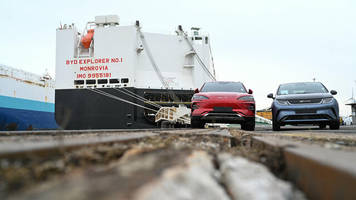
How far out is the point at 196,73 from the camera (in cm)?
2155

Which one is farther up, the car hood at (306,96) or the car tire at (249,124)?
the car hood at (306,96)

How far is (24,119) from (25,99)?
160 centimetres

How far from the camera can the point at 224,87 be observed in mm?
9031

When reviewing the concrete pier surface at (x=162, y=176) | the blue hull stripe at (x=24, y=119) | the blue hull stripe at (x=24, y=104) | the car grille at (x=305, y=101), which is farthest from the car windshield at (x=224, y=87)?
the blue hull stripe at (x=24, y=104)

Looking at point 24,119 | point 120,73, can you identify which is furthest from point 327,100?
point 24,119

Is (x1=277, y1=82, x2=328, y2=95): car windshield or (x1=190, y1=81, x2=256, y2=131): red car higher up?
(x1=277, y1=82, x2=328, y2=95): car windshield

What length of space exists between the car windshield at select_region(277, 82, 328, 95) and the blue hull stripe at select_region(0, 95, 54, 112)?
1959cm

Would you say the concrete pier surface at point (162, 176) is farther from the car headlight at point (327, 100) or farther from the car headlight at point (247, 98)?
the car headlight at point (327, 100)

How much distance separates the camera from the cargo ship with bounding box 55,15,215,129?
18547 millimetres

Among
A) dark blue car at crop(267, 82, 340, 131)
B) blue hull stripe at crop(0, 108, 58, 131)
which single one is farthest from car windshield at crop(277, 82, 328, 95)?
blue hull stripe at crop(0, 108, 58, 131)

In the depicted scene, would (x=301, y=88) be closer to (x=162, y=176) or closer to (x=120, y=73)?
(x=162, y=176)

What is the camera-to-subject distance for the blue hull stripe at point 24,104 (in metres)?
22.0

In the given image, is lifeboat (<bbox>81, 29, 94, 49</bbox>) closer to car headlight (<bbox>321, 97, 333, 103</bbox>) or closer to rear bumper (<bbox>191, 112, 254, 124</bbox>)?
rear bumper (<bbox>191, 112, 254, 124</bbox>)

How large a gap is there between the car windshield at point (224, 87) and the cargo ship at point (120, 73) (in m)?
9.62
